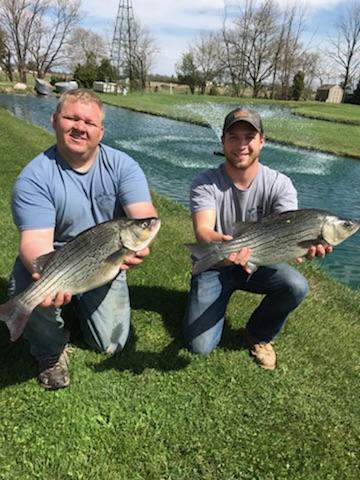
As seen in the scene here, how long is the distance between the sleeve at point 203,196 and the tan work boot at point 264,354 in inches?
52.5

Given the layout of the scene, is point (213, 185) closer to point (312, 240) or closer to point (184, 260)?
point (312, 240)

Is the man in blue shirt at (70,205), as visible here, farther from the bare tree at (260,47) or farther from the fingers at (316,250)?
the bare tree at (260,47)

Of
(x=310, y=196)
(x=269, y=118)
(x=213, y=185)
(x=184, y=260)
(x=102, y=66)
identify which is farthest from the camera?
(x=102, y=66)

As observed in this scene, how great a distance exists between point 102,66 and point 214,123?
41707mm

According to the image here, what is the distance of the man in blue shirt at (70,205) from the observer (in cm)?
336

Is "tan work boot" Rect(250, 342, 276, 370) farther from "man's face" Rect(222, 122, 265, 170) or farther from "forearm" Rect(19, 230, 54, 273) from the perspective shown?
"forearm" Rect(19, 230, 54, 273)

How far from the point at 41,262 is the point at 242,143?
6.23 ft

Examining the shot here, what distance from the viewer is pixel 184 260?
6180 mm

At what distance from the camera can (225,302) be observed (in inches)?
165

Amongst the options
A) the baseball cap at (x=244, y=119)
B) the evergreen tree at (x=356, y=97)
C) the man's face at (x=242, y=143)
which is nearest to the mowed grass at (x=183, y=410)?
the man's face at (x=242, y=143)

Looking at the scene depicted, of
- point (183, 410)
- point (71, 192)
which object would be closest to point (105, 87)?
point (71, 192)

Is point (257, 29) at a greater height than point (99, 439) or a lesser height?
greater

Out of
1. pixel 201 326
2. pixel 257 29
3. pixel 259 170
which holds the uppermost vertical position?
pixel 257 29

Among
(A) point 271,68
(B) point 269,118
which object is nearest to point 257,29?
(A) point 271,68
